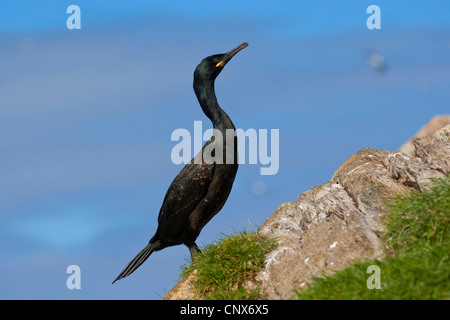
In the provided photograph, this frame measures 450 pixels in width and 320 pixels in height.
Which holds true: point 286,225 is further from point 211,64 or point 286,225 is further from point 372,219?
point 211,64

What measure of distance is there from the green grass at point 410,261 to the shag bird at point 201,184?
7.72 ft

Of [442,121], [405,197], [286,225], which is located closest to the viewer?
[405,197]

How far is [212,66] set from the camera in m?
9.40

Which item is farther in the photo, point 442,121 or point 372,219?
point 442,121

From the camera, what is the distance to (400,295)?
618 cm

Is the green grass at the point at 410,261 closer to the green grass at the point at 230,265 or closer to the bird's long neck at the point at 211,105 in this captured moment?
the green grass at the point at 230,265

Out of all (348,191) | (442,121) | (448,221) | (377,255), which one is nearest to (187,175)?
(348,191)

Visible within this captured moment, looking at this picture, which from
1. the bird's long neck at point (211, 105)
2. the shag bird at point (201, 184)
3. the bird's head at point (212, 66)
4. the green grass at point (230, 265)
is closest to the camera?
Answer: the green grass at point (230, 265)

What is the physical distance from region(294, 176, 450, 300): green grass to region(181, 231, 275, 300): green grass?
92 cm

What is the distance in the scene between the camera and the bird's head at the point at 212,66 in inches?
367

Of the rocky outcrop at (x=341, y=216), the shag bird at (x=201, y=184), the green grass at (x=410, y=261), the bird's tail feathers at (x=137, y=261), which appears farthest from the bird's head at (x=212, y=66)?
the green grass at (x=410, y=261)

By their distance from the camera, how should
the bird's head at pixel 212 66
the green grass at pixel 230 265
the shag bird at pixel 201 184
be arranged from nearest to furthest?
1. the green grass at pixel 230 265
2. the shag bird at pixel 201 184
3. the bird's head at pixel 212 66
